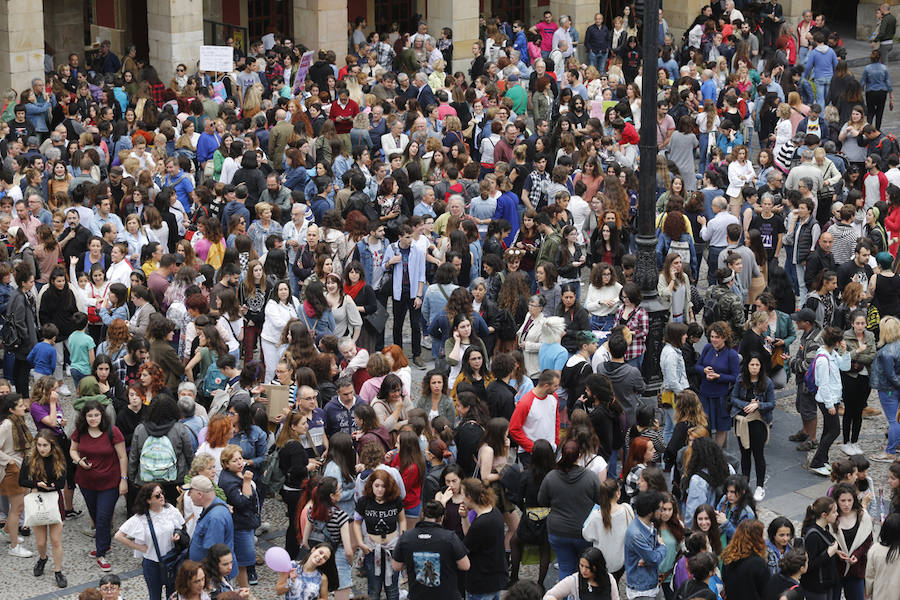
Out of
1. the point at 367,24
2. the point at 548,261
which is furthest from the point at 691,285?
the point at 367,24

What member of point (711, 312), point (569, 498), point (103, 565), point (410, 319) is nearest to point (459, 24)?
point (410, 319)

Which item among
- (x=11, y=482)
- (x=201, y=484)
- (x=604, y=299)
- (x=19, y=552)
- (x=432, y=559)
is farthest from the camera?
(x=604, y=299)

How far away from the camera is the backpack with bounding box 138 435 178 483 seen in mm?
12148

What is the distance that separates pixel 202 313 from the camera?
1470 cm

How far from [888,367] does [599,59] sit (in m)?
18.7

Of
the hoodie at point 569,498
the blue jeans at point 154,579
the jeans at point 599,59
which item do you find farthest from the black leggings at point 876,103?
the blue jeans at point 154,579

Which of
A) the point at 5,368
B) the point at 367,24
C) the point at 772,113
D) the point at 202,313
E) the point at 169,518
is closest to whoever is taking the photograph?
the point at 169,518

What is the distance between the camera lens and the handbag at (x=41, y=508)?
12.0 meters

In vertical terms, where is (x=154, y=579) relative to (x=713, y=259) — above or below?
below

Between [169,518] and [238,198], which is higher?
[238,198]

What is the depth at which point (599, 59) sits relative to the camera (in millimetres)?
31875

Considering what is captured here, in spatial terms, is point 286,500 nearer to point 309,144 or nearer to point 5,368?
point 5,368

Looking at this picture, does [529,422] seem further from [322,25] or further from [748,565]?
[322,25]

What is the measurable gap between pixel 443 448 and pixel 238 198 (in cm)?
693
